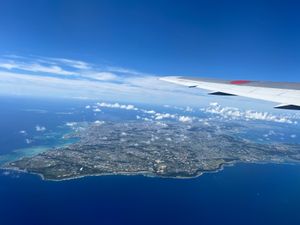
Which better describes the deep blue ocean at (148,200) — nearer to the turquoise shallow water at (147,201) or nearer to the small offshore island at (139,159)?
the turquoise shallow water at (147,201)

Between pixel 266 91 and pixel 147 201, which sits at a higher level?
pixel 266 91

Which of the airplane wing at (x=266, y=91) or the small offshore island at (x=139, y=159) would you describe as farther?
the small offshore island at (x=139, y=159)

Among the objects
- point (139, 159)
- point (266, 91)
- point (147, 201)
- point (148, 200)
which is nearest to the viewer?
point (266, 91)

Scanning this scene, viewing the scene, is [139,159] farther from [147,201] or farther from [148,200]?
[147,201]

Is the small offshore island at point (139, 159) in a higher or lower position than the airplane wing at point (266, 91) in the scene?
lower

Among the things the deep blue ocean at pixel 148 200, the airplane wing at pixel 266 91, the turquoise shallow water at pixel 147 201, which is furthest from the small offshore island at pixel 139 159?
the airplane wing at pixel 266 91

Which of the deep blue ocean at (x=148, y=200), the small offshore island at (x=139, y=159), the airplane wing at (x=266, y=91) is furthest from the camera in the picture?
the small offshore island at (x=139, y=159)

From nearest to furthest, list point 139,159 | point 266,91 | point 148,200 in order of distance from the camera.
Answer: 1. point 266,91
2. point 148,200
3. point 139,159

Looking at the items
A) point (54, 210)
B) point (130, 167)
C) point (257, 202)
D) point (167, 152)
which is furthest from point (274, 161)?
point (54, 210)

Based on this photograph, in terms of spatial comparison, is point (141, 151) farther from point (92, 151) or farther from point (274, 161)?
point (274, 161)

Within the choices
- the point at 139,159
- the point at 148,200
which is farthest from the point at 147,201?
the point at 139,159
